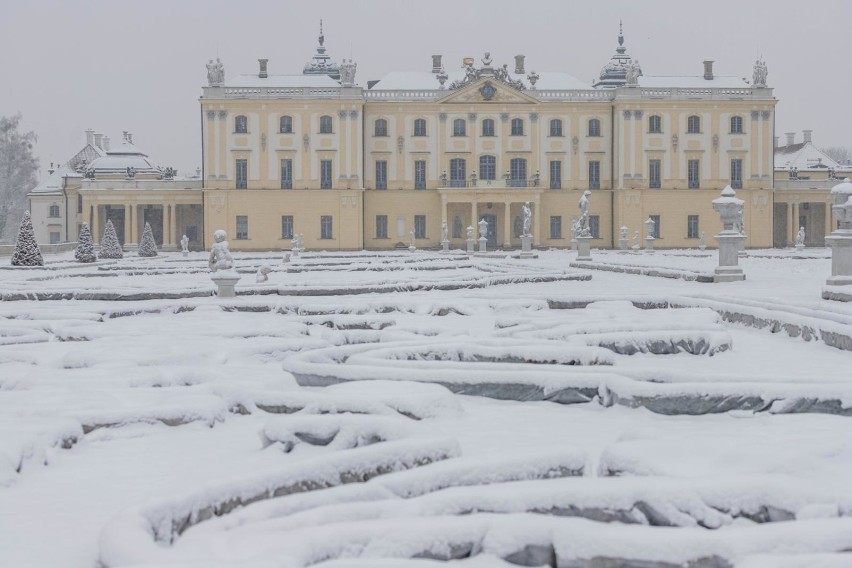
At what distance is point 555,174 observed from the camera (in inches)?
2120

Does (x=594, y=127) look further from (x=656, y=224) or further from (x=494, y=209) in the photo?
(x=494, y=209)

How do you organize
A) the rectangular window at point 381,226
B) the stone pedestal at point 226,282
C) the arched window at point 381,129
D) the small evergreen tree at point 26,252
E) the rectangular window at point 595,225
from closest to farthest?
the stone pedestal at point 226,282 < the small evergreen tree at point 26,252 < the arched window at point 381,129 < the rectangular window at point 381,226 < the rectangular window at point 595,225

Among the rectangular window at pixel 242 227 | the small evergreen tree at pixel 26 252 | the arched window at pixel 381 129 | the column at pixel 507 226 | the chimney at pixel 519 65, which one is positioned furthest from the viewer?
the chimney at pixel 519 65

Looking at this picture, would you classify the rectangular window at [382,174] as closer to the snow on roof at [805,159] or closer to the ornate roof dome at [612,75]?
the ornate roof dome at [612,75]

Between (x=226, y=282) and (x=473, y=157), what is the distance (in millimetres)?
38712

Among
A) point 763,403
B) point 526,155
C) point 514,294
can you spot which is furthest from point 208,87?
point 763,403

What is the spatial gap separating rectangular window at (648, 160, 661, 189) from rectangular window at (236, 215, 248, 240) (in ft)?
64.6

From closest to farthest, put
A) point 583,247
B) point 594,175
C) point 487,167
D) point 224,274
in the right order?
point 224,274, point 583,247, point 487,167, point 594,175

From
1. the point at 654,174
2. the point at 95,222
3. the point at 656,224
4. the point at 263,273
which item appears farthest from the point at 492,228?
the point at 263,273

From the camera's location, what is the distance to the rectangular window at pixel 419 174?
53.3 metres

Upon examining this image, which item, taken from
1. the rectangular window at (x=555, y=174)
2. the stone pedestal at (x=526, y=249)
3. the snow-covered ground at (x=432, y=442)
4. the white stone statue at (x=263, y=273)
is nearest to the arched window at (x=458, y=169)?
the rectangular window at (x=555, y=174)

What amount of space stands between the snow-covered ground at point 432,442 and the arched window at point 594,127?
42541 mm

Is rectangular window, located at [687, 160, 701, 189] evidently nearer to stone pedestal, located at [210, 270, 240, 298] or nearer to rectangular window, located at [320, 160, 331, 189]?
rectangular window, located at [320, 160, 331, 189]

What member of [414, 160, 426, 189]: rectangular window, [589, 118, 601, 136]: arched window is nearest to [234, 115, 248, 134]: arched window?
[414, 160, 426, 189]: rectangular window
